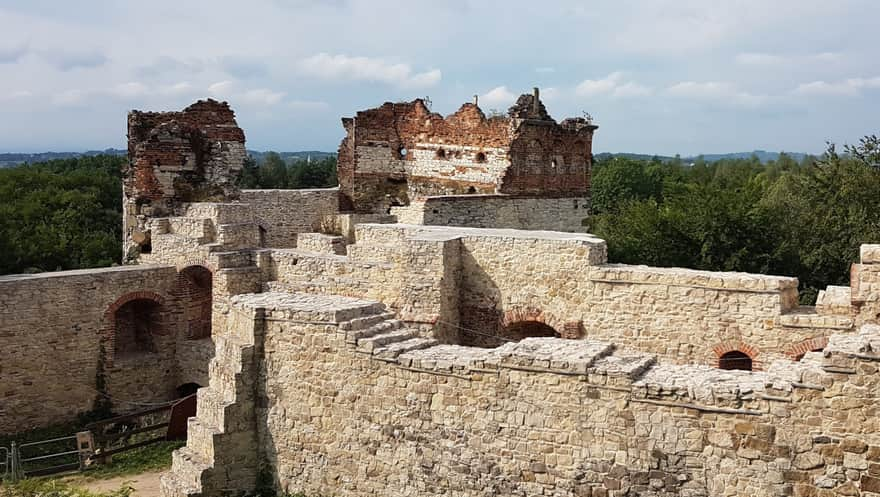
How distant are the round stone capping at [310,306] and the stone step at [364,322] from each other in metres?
0.09

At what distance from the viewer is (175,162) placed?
19.9 m

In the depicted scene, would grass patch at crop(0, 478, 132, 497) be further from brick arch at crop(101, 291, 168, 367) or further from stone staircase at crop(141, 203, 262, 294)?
stone staircase at crop(141, 203, 262, 294)

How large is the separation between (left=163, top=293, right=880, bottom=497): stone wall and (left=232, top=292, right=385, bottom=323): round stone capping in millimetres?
20

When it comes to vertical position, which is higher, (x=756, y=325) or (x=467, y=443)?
(x=756, y=325)

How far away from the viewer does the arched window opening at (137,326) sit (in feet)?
55.9

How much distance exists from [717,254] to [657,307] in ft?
30.4

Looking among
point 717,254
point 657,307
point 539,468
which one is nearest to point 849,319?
point 657,307

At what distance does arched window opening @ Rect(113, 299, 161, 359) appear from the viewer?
17031 millimetres

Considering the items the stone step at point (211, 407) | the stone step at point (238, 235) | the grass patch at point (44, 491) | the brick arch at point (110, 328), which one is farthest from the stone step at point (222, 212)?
the grass patch at point (44, 491)

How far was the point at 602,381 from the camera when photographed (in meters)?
9.28

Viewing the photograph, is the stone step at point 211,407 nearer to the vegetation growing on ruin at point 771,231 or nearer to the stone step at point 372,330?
the stone step at point 372,330

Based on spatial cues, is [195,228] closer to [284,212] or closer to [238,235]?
[238,235]

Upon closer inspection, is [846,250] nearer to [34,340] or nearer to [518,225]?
[518,225]

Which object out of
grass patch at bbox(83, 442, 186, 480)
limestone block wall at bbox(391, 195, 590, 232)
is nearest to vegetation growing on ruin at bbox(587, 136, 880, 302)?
limestone block wall at bbox(391, 195, 590, 232)
